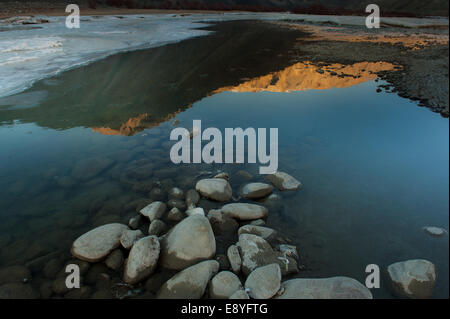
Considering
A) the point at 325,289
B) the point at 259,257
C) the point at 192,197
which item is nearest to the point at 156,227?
the point at 192,197

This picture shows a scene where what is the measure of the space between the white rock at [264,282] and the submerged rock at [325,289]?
100mm

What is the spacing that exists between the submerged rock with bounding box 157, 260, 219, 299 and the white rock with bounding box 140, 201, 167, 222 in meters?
1.31

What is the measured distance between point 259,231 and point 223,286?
1.16 meters

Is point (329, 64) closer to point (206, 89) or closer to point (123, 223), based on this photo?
point (206, 89)

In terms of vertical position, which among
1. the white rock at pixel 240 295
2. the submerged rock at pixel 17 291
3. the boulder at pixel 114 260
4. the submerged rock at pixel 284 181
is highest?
the submerged rock at pixel 284 181

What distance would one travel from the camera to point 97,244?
3609 mm

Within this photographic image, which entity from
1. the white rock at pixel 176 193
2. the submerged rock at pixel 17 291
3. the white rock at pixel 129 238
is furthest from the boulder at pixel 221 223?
the submerged rock at pixel 17 291

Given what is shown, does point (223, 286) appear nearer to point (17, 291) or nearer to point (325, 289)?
point (325, 289)

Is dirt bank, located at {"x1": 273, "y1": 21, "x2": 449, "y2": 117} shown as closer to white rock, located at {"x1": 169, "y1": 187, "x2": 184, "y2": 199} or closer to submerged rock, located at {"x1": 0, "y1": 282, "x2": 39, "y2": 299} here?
white rock, located at {"x1": 169, "y1": 187, "x2": 184, "y2": 199}

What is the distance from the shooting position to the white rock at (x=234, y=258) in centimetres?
331

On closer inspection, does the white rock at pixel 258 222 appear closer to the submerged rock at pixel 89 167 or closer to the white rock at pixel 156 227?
the white rock at pixel 156 227

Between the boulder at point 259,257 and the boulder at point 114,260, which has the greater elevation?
the boulder at point 259,257
